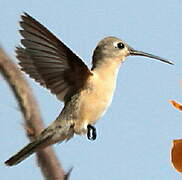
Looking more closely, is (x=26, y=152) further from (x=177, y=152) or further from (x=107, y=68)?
Answer: (x=177, y=152)

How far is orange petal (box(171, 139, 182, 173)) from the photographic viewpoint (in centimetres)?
67

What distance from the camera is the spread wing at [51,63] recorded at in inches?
61.5

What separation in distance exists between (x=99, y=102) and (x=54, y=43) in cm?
30

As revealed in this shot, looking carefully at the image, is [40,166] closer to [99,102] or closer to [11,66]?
[11,66]

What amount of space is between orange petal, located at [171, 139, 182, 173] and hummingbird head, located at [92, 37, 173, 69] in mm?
1080

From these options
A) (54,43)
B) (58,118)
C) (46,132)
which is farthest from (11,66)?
(58,118)

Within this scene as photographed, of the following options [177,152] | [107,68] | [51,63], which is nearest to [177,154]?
[177,152]

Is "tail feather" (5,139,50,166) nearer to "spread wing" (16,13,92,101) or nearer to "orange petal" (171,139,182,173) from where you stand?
"spread wing" (16,13,92,101)

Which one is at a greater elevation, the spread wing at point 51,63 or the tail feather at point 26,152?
the spread wing at point 51,63

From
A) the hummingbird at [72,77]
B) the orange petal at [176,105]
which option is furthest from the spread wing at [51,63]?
the orange petal at [176,105]

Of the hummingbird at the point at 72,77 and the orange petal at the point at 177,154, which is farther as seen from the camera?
the hummingbird at the point at 72,77

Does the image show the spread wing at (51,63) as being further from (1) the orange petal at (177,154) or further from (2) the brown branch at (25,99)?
(1) the orange petal at (177,154)

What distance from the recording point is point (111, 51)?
6.13ft

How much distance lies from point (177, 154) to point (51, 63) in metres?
1.10
